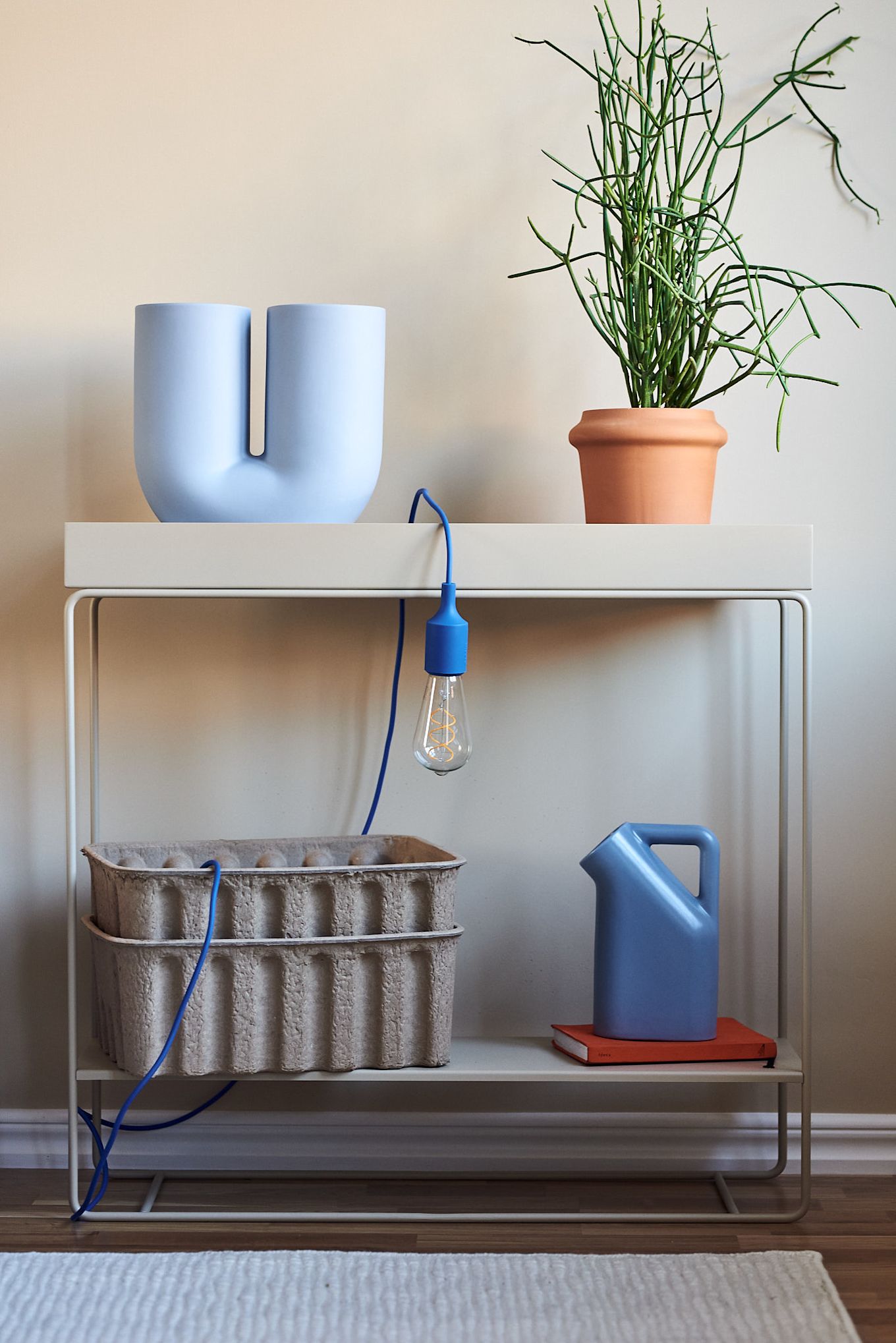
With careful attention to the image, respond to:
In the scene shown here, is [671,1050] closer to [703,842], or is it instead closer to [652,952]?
[652,952]

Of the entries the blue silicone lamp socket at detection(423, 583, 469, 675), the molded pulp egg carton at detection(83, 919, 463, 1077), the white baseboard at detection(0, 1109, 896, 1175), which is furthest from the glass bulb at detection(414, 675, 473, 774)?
the white baseboard at detection(0, 1109, 896, 1175)

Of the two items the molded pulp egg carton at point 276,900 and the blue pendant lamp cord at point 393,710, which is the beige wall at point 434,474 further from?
the molded pulp egg carton at point 276,900

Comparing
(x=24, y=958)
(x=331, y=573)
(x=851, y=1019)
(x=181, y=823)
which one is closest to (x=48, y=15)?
(x=331, y=573)

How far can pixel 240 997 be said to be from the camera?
1227 millimetres

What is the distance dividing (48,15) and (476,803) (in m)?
1.06

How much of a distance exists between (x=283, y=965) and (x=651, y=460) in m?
0.64

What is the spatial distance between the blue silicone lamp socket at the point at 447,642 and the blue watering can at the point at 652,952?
0.89 feet

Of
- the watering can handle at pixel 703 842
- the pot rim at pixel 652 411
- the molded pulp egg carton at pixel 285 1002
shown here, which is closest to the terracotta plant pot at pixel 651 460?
the pot rim at pixel 652 411

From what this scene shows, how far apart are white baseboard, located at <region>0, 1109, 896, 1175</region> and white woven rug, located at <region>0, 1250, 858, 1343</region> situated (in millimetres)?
225

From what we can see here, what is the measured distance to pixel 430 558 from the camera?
1.23 metres

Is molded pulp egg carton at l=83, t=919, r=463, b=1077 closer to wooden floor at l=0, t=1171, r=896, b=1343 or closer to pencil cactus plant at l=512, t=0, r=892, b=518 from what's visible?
wooden floor at l=0, t=1171, r=896, b=1343

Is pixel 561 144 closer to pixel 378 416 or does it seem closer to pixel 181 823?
pixel 378 416

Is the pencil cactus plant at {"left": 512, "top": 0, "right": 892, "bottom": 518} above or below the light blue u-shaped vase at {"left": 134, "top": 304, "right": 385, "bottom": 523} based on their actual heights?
above

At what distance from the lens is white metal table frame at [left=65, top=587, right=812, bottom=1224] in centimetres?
123
